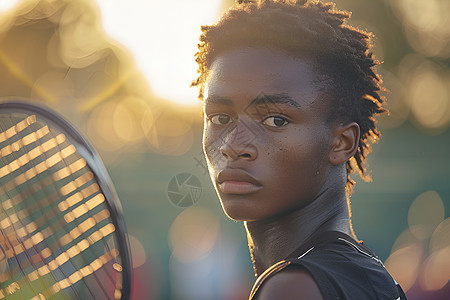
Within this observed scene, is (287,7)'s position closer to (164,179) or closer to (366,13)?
(164,179)

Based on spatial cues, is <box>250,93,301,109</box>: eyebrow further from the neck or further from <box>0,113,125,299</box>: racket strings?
<box>0,113,125,299</box>: racket strings

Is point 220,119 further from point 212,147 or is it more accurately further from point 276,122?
point 276,122

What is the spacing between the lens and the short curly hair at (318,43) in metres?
2.42

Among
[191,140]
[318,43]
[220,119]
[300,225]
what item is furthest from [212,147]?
[191,140]

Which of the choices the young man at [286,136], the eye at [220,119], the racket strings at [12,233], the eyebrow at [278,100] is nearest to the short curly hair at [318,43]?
the young man at [286,136]

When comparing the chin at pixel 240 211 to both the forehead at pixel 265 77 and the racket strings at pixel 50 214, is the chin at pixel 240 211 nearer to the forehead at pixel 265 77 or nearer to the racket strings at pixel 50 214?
the forehead at pixel 265 77

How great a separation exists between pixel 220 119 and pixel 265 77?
281mm

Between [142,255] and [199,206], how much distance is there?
1919 millimetres

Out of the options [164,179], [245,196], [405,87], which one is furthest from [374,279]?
[405,87]

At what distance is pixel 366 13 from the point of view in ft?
67.6

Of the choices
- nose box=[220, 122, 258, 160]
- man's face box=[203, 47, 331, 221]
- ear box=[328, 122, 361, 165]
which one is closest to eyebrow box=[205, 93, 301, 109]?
man's face box=[203, 47, 331, 221]

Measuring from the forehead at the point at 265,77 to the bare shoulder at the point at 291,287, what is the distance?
72 cm

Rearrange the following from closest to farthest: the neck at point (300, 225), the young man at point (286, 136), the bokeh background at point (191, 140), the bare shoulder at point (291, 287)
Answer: the bare shoulder at point (291, 287) < the young man at point (286, 136) < the neck at point (300, 225) < the bokeh background at point (191, 140)

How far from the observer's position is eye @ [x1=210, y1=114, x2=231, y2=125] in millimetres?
2432
